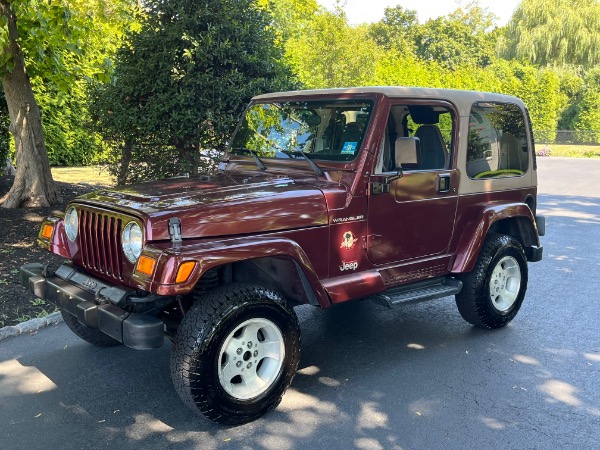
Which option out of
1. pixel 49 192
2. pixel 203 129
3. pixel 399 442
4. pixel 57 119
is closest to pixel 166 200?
pixel 399 442

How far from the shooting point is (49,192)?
9.48 metres

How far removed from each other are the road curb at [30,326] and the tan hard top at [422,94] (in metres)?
2.68

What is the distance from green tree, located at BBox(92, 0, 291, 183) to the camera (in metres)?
8.38

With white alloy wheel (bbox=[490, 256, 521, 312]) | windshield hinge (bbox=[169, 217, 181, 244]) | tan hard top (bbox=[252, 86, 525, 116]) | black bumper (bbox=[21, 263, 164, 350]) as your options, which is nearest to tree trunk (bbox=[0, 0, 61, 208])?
tan hard top (bbox=[252, 86, 525, 116])

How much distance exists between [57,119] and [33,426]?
12.4 m

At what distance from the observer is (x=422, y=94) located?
15.3 feet

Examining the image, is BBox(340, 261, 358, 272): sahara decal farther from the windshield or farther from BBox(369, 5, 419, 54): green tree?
BBox(369, 5, 419, 54): green tree

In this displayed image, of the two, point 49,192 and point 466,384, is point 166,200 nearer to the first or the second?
point 466,384

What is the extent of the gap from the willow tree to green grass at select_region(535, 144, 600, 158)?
5.77 meters

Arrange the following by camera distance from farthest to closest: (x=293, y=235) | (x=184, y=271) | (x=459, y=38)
Answer: (x=459, y=38) < (x=293, y=235) < (x=184, y=271)

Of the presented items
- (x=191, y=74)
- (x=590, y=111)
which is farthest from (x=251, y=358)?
(x=590, y=111)

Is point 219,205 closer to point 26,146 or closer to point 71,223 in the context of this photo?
point 71,223

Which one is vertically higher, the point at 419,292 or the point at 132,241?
the point at 132,241

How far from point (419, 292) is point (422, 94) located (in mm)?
1578
